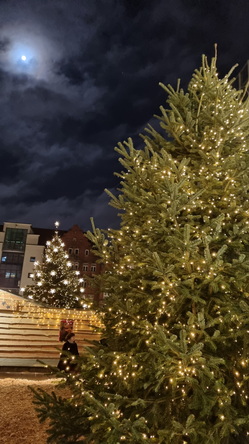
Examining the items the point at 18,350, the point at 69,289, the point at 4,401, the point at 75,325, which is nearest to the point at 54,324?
the point at 75,325

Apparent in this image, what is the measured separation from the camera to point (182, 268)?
423 cm

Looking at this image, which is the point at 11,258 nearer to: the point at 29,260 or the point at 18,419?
the point at 29,260

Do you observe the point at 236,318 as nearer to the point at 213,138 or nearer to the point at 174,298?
the point at 174,298

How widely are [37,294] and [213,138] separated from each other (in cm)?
2614

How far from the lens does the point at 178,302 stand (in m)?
4.03

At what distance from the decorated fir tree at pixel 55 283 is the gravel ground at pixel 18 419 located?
1984 centimetres

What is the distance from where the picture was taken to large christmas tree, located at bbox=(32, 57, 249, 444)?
348 centimetres

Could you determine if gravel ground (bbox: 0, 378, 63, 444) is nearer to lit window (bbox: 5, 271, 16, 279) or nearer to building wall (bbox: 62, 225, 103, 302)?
building wall (bbox: 62, 225, 103, 302)

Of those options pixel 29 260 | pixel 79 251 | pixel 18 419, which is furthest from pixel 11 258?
pixel 18 419

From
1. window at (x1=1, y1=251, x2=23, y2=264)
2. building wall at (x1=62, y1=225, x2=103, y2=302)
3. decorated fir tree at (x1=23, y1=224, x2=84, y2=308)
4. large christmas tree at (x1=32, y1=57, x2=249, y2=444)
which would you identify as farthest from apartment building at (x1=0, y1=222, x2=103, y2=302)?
large christmas tree at (x1=32, y1=57, x2=249, y2=444)

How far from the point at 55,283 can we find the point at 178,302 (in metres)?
25.7

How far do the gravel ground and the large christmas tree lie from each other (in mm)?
1217

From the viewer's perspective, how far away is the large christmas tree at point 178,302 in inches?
137

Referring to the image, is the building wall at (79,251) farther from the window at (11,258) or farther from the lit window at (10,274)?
the lit window at (10,274)
